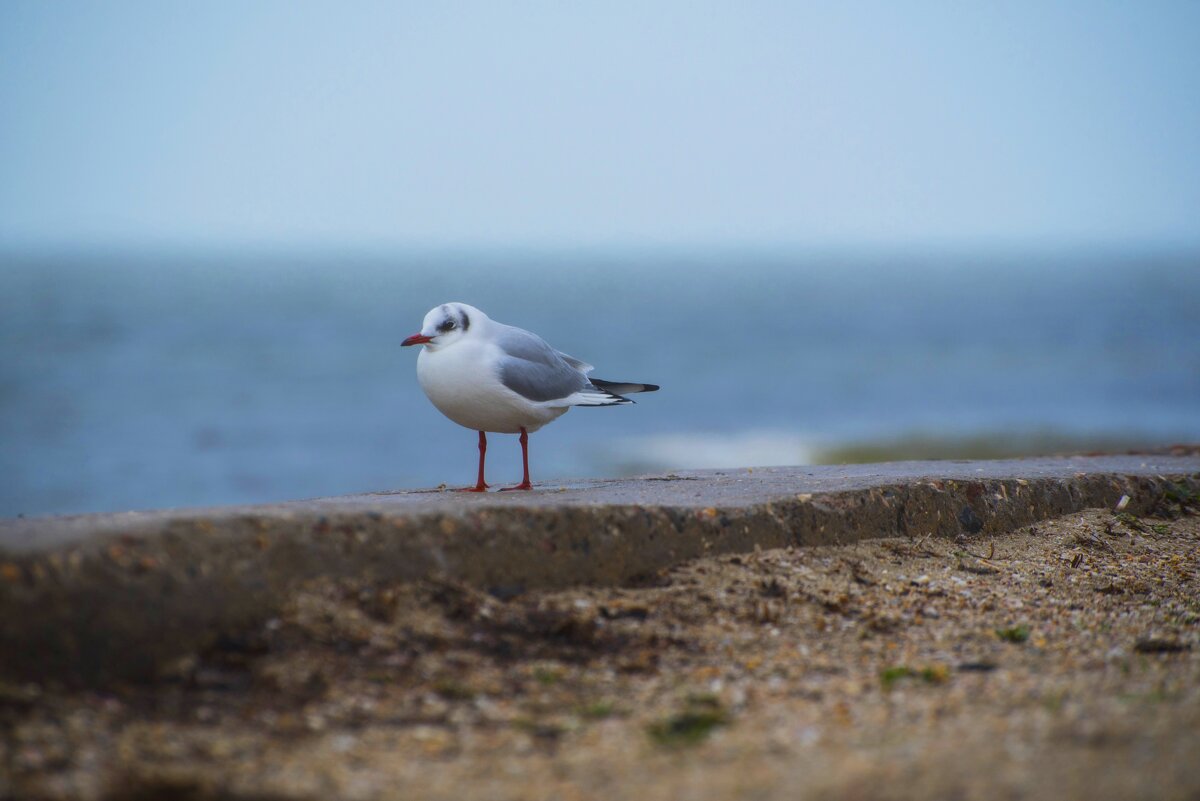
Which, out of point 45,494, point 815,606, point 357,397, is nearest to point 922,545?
point 815,606

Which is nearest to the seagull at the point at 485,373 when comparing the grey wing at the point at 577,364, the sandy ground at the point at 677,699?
the grey wing at the point at 577,364

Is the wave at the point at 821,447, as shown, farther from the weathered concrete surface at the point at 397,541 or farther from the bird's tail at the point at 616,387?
the weathered concrete surface at the point at 397,541

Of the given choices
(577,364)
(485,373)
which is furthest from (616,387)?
(485,373)

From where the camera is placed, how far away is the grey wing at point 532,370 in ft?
15.9

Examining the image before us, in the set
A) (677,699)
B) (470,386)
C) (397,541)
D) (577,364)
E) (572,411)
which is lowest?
(677,699)

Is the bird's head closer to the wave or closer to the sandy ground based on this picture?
the sandy ground

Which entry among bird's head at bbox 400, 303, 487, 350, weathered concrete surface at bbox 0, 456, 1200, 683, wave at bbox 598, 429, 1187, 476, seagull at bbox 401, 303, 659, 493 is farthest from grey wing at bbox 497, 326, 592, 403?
wave at bbox 598, 429, 1187, 476

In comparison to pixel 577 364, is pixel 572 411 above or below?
above

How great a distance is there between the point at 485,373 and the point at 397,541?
1.33 m

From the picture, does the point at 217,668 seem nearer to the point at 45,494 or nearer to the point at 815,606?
the point at 815,606

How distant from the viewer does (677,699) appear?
301 cm

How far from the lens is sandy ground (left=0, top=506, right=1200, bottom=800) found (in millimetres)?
2434

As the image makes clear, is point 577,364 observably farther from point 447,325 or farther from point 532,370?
point 447,325

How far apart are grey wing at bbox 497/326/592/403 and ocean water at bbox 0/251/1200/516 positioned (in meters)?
11.2
